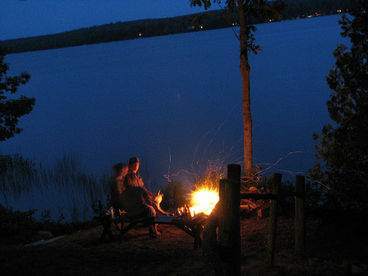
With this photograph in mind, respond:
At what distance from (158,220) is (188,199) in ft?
4.45

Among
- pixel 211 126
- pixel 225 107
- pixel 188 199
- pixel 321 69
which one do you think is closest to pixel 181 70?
pixel 321 69

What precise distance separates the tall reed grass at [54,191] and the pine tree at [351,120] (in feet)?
20.5

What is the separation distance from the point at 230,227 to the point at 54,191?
10.2 metres

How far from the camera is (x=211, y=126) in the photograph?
2366 cm

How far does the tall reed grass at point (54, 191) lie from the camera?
11.2m

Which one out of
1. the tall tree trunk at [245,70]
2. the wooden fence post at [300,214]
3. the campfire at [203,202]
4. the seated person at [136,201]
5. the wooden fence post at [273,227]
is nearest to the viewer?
the wooden fence post at [273,227]

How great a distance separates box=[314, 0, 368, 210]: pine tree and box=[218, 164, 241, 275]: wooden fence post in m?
3.23

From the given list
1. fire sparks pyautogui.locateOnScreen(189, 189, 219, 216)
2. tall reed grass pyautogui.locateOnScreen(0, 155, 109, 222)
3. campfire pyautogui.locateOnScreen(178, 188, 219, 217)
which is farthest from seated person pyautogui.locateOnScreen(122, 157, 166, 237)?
tall reed grass pyautogui.locateOnScreen(0, 155, 109, 222)

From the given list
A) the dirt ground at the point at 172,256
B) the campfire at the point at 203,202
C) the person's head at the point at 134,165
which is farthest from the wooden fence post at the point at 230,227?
the person's head at the point at 134,165

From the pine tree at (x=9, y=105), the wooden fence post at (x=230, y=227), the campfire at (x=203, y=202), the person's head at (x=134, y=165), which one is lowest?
the campfire at (x=203, y=202)

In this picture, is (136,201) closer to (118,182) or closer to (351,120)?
(118,182)

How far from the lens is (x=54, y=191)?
12914mm

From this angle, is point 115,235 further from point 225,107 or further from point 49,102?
point 49,102

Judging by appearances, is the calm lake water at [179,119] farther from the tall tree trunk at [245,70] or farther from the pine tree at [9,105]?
the pine tree at [9,105]
